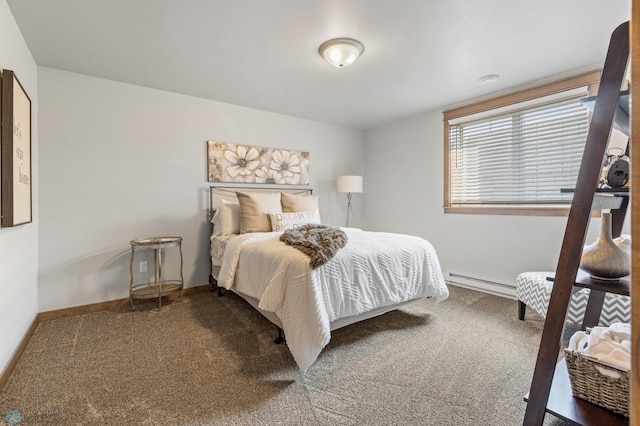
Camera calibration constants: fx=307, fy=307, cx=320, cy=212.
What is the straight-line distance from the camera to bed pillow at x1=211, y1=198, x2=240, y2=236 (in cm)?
335

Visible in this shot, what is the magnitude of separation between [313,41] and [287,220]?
1.70 meters

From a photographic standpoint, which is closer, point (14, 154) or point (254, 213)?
point (14, 154)

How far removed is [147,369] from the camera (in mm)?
1936

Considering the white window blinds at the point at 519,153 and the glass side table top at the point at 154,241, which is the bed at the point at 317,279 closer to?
the glass side table top at the point at 154,241

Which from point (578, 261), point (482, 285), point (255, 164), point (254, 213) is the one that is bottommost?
point (482, 285)

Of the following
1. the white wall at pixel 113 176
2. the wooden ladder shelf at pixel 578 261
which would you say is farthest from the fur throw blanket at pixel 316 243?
the white wall at pixel 113 176

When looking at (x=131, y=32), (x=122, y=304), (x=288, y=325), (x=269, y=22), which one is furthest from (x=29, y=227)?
(x=269, y=22)

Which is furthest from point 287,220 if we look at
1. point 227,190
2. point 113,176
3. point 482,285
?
point 482,285

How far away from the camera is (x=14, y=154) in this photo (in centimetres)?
195

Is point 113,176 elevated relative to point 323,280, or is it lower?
elevated

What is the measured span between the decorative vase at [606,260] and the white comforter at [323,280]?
4.18ft

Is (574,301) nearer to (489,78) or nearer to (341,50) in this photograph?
(489,78)

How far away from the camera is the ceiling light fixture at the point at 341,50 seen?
2.34m

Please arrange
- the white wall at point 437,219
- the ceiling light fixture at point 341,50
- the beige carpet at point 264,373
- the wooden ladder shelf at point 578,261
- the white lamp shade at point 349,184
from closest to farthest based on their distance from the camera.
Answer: the wooden ladder shelf at point 578,261
the beige carpet at point 264,373
the ceiling light fixture at point 341,50
the white wall at point 437,219
the white lamp shade at point 349,184
